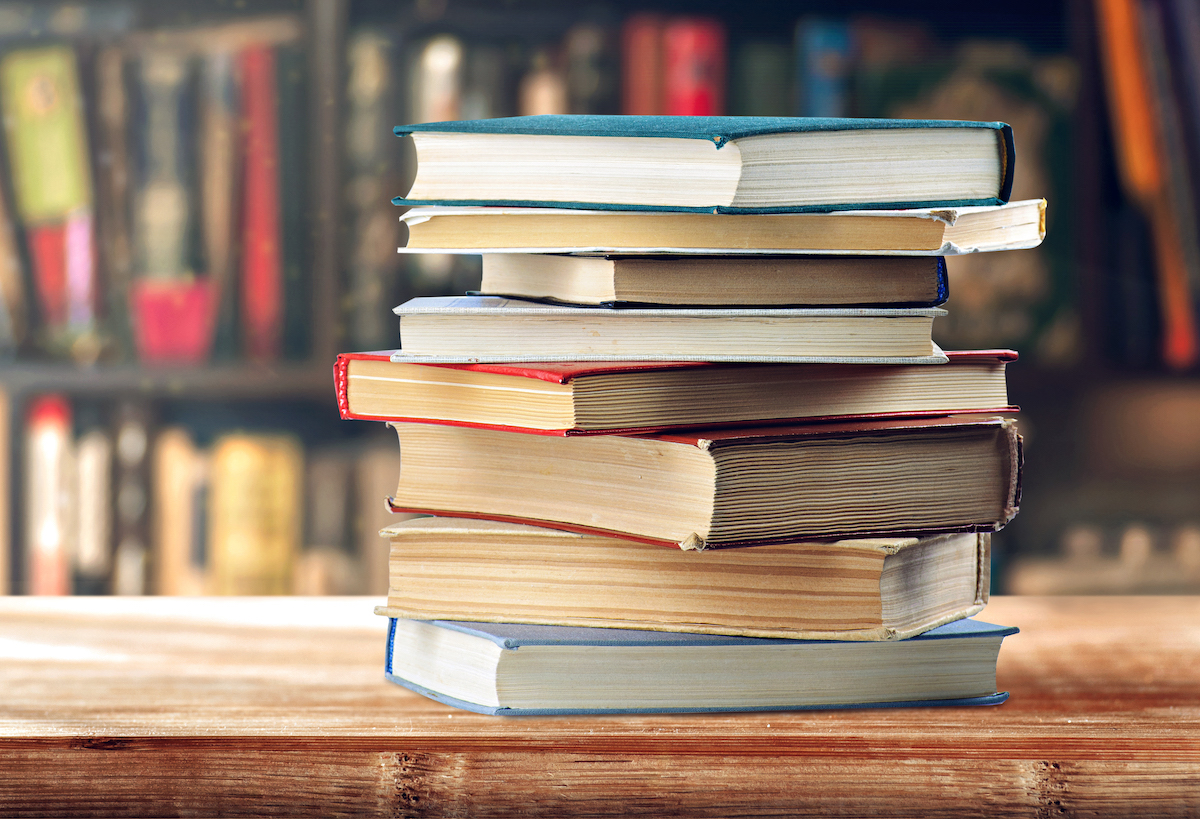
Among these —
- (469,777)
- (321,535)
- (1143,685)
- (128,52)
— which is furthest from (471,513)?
(128,52)

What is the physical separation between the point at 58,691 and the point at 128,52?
1.32 m

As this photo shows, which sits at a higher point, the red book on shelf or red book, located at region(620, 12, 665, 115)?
→ red book, located at region(620, 12, 665, 115)

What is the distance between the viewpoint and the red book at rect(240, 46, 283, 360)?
5.72ft

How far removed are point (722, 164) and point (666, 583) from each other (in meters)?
0.20

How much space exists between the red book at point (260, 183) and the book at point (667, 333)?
1.17 metres

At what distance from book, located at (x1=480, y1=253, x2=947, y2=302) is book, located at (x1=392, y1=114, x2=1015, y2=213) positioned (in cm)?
3

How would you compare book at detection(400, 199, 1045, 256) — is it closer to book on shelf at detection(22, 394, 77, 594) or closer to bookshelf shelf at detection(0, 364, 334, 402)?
bookshelf shelf at detection(0, 364, 334, 402)

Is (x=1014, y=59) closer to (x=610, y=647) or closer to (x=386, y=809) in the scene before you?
(x=610, y=647)

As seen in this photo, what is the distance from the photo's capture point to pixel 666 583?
2.03ft

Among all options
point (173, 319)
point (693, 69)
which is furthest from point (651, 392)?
point (173, 319)

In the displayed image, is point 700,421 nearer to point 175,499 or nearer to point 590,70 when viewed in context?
point 590,70

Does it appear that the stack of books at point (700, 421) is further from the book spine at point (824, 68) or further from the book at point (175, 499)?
the book at point (175, 499)

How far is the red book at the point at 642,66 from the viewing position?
5.66 ft

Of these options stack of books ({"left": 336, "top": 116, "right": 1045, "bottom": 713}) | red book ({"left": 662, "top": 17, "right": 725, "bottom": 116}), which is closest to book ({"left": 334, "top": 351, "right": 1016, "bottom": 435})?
stack of books ({"left": 336, "top": 116, "right": 1045, "bottom": 713})
